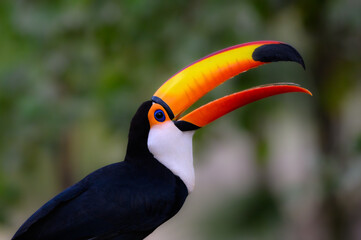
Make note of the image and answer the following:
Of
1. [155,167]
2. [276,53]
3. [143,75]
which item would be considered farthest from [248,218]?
A: [276,53]

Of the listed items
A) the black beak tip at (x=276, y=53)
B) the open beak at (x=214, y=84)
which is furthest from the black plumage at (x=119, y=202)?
the black beak tip at (x=276, y=53)

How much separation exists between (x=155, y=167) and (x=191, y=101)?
27 cm

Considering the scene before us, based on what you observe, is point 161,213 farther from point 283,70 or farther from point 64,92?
point 64,92

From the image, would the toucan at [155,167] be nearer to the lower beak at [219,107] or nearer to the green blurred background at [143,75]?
the lower beak at [219,107]

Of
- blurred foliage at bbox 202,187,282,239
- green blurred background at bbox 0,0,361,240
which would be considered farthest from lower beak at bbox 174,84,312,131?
blurred foliage at bbox 202,187,282,239

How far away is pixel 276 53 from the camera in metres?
2.13

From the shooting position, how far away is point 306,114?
5.49 meters

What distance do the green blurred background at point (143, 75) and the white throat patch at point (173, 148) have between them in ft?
3.34

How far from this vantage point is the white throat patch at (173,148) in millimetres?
2215

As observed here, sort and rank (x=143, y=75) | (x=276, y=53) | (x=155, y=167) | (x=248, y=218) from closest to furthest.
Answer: (x=276, y=53) → (x=155, y=167) → (x=143, y=75) → (x=248, y=218)

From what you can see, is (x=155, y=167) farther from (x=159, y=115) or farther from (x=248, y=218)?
(x=248, y=218)

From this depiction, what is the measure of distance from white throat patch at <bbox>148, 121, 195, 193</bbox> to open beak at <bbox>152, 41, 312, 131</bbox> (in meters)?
0.03

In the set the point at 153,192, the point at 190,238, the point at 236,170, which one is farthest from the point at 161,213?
the point at 236,170

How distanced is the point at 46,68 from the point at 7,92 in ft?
1.42
